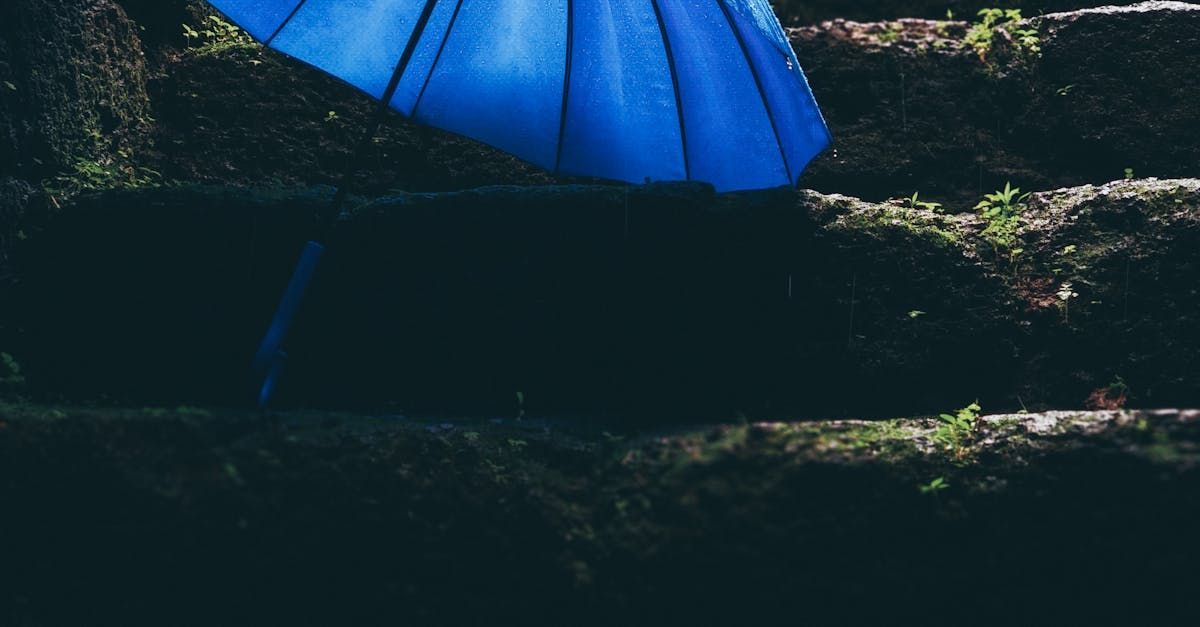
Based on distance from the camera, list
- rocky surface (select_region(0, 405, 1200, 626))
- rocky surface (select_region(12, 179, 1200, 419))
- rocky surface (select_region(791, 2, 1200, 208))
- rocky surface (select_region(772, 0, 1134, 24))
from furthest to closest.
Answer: rocky surface (select_region(772, 0, 1134, 24)) → rocky surface (select_region(791, 2, 1200, 208)) → rocky surface (select_region(12, 179, 1200, 419)) → rocky surface (select_region(0, 405, 1200, 626))

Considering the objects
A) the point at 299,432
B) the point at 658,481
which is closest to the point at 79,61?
the point at 299,432

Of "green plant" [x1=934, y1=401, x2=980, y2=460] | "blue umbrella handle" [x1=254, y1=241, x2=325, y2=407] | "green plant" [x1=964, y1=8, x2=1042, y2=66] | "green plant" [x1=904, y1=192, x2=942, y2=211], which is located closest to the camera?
"green plant" [x1=934, y1=401, x2=980, y2=460]

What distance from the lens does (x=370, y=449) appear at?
276cm

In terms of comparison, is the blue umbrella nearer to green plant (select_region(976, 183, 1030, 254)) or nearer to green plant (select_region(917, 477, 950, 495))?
green plant (select_region(976, 183, 1030, 254))

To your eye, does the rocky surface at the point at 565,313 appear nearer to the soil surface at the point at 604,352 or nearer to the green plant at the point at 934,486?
the soil surface at the point at 604,352

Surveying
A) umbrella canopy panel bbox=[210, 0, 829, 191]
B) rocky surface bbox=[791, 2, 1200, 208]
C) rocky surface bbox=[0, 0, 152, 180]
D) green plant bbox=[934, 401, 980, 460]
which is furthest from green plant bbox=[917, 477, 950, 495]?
rocky surface bbox=[0, 0, 152, 180]

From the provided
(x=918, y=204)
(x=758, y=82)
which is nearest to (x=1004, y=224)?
(x=918, y=204)

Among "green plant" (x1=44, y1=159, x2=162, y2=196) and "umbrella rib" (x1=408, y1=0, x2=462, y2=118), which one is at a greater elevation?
"umbrella rib" (x1=408, y1=0, x2=462, y2=118)

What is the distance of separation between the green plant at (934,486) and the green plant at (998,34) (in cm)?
291

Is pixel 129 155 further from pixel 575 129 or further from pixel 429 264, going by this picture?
pixel 575 129

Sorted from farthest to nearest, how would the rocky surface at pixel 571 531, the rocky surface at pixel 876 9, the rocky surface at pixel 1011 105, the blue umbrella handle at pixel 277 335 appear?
the rocky surface at pixel 876 9 → the rocky surface at pixel 1011 105 → the blue umbrella handle at pixel 277 335 → the rocky surface at pixel 571 531

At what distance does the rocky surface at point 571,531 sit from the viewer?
2539 mm

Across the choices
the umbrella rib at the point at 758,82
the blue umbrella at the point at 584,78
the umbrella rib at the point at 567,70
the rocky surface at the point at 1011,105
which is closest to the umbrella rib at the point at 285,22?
the blue umbrella at the point at 584,78

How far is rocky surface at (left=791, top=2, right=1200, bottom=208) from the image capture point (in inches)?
175
